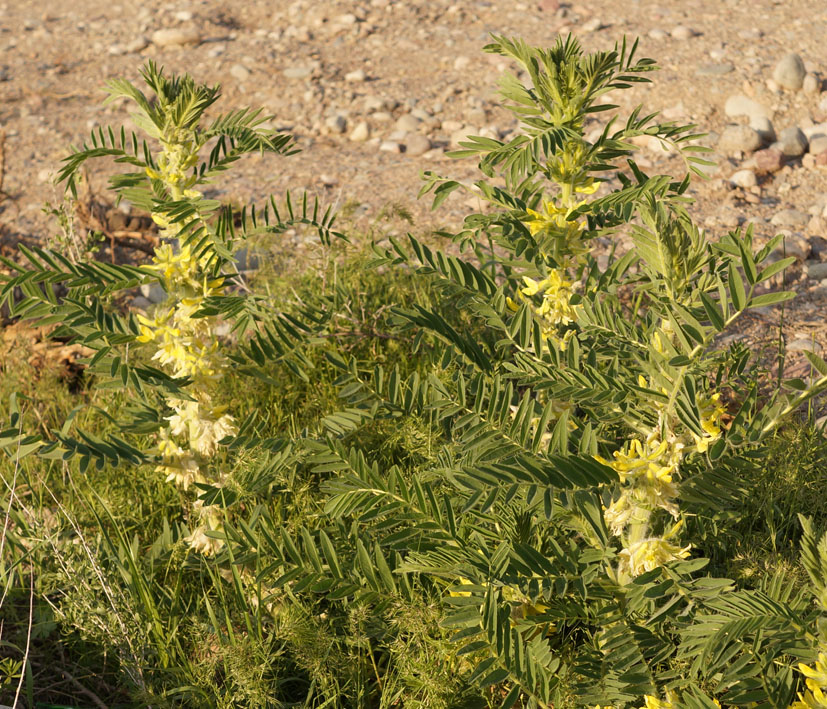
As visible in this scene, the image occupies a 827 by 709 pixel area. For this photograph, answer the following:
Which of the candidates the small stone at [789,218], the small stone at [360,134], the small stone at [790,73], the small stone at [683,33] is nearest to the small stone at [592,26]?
the small stone at [683,33]

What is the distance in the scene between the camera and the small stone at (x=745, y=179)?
4.09 meters

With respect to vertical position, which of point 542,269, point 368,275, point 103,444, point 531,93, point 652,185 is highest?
point 531,93

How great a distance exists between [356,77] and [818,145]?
2897 mm

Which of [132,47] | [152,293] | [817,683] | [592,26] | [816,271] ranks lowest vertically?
[152,293]

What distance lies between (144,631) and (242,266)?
7.27ft

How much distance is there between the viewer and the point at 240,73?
226 inches

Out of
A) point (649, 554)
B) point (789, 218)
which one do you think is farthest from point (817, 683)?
point (789, 218)

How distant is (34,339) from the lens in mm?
3266

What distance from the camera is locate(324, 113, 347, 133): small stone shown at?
16.7 feet

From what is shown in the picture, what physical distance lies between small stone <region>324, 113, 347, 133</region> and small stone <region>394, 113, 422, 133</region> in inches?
12.9

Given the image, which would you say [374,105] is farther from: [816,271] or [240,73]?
[816,271]

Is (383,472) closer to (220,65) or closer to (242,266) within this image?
(242,266)

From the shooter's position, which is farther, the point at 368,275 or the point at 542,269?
the point at 368,275

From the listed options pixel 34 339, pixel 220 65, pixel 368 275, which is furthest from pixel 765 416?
pixel 220 65
